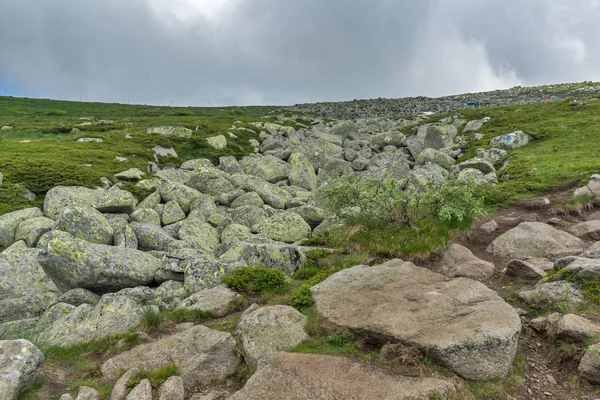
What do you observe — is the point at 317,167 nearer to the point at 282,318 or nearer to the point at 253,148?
the point at 253,148

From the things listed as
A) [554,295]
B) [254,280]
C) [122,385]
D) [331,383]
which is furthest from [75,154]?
[554,295]

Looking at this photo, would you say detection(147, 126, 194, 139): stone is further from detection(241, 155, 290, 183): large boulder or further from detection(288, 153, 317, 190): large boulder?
detection(288, 153, 317, 190): large boulder

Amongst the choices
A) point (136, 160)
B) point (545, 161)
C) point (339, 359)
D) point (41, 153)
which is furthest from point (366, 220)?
point (41, 153)

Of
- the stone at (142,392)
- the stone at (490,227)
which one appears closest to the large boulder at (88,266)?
the stone at (142,392)

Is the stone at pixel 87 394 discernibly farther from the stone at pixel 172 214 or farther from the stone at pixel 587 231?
the stone at pixel 587 231

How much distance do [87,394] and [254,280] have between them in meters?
6.06

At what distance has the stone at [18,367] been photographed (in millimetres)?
6812

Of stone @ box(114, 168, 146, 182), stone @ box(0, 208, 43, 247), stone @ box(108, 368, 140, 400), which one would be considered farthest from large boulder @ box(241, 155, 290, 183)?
stone @ box(108, 368, 140, 400)

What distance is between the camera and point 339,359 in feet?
24.9

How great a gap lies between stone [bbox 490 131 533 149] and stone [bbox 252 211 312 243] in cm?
2812

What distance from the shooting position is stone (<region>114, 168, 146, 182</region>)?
28188 millimetres

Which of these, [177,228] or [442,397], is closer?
[442,397]

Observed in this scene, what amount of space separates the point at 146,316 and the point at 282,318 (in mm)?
3919

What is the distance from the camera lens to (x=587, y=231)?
1420 cm
